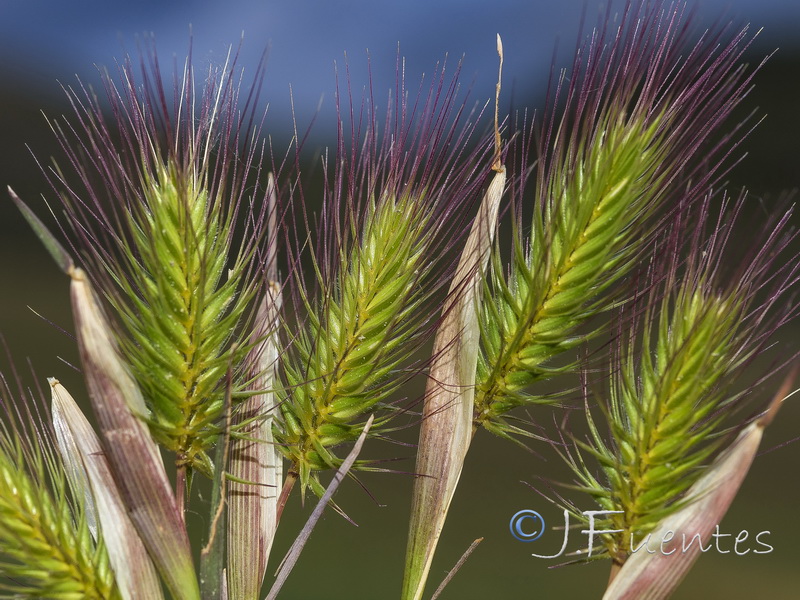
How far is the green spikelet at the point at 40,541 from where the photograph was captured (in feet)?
1.45

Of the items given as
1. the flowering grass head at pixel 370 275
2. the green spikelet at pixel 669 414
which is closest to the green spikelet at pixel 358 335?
the flowering grass head at pixel 370 275

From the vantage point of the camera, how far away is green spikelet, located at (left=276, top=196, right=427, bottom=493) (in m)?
0.52

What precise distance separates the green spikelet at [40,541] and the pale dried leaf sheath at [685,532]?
0.34 meters

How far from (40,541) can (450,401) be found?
0.29 m

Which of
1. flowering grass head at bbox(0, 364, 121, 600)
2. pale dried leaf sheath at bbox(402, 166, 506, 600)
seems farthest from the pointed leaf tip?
pale dried leaf sheath at bbox(402, 166, 506, 600)

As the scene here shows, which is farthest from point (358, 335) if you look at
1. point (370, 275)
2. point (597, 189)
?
point (597, 189)

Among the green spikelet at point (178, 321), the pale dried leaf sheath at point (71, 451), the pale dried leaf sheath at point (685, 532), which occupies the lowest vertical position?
the pale dried leaf sheath at point (685, 532)

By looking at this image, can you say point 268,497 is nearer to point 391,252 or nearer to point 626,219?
point 391,252

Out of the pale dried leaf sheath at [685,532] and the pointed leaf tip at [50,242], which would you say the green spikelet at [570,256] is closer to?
the pale dried leaf sheath at [685,532]

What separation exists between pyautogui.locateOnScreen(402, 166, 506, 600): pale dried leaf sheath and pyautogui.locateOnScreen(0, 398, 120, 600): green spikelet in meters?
0.22

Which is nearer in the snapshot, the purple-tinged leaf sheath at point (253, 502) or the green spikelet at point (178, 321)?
the green spikelet at point (178, 321)

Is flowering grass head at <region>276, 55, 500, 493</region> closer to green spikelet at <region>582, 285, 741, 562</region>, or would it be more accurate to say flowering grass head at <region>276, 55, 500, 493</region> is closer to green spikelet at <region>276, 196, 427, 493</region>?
green spikelet at <region>276, 196, 427, 493</region>

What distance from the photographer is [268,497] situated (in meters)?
0.58

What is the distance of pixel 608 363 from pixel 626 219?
0.11 metres
